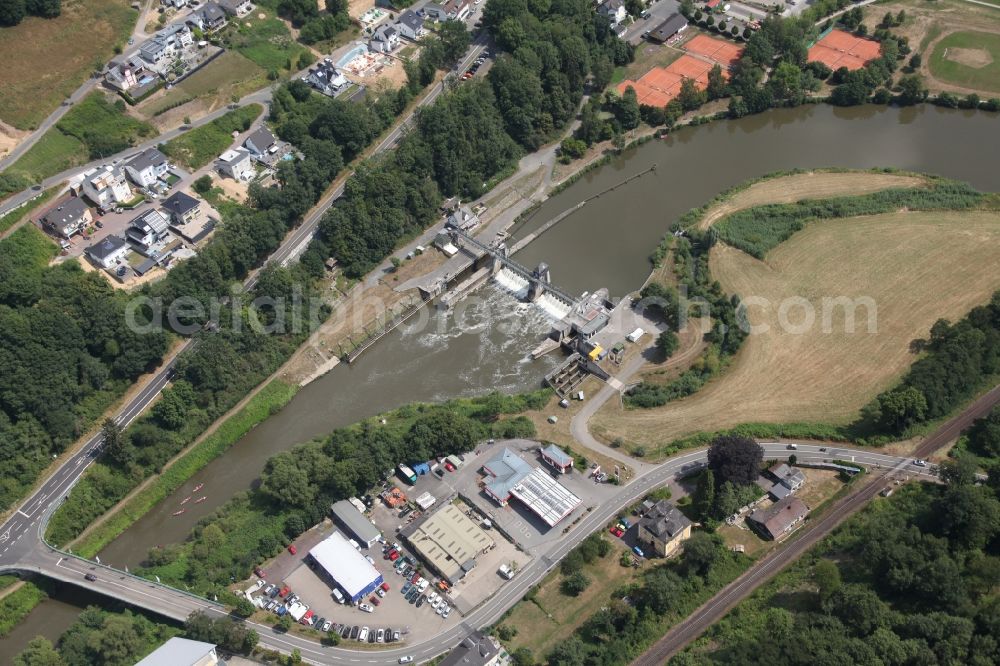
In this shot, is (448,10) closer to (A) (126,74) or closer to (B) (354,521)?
(A) (126,74)

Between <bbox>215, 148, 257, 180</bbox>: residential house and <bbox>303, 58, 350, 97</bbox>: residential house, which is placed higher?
<bbox>303, 58, 350, 97</bbox>: residential house

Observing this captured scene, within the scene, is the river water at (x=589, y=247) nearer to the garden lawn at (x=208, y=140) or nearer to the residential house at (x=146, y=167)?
the residential house at (x=146, y=167)

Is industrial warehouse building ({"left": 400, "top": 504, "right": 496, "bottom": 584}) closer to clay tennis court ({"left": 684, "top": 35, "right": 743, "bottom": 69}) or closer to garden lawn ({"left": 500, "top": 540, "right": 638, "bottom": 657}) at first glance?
garden lawn ({"left": 500, "top": 540, "right": 638, "bottom": 657})

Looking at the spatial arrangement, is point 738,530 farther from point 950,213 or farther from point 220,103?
point 220,103

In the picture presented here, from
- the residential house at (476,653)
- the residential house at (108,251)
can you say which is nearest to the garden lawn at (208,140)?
the residential house at (108,251)

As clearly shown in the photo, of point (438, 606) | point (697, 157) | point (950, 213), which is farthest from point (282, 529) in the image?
point (950, 213)

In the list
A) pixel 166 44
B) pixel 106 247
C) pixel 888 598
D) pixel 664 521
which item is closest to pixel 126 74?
pixel 166 44

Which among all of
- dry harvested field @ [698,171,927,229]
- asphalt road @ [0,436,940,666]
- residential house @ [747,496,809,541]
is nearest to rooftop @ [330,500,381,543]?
asphalt road @ [0,436,940,666]
